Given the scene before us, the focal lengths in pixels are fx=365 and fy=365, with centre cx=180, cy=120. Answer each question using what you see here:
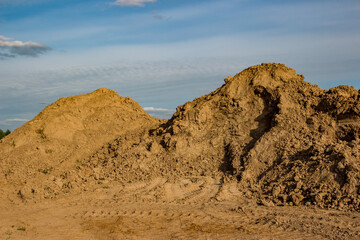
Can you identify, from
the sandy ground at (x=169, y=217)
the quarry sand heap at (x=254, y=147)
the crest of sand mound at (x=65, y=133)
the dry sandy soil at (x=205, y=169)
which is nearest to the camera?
the sandy ground at (x=169, y=217)

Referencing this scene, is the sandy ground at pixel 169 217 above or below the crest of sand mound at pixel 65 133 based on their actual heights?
below

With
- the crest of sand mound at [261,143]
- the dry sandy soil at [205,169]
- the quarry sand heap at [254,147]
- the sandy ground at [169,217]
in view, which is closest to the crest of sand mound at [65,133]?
the dry sandy soil at [205,169]

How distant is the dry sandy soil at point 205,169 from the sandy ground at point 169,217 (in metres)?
0.03

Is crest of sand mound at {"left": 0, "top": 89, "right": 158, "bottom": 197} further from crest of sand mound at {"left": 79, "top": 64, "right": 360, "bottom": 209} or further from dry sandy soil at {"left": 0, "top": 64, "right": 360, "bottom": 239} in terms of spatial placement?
crest of sand mound at {"left": 79, "top": 64, "right": 360, "bottom": 209}

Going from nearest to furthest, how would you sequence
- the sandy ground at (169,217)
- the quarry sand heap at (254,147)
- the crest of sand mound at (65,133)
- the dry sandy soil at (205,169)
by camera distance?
1. the sandy ground at (169,217)
2. the dry sandy soil at (205,169)
3. the quarry sand heap at (254,147)
4. the crest of sand mound at (65,133)

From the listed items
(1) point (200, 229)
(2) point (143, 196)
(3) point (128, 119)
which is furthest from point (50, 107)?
(1) point (200, 229)

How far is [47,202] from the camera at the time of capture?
36.3 ft

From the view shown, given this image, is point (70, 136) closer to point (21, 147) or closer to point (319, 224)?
point (21, 147)

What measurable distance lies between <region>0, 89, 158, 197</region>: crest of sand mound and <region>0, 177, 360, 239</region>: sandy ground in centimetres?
309

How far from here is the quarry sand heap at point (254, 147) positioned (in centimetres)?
1005

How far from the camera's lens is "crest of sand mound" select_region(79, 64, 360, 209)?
33.0ft

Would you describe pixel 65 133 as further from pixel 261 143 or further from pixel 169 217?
pixel 169 217

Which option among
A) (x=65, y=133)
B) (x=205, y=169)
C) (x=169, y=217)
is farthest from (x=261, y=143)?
(x=65, y=133)

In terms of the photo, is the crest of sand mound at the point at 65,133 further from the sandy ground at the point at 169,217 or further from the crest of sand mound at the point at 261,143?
the sandy ground at the point at 169,217
